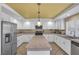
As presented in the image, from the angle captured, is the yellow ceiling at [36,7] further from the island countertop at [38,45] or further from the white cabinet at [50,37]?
the white cabinet at [50,37]

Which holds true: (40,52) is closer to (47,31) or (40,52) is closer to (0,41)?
(0,41)

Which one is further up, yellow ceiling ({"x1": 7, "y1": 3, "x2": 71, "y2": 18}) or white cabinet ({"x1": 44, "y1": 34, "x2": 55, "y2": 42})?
yellow ceiling ({"x1": 7, "y1": 3, "x2": 71, "y2": 18})

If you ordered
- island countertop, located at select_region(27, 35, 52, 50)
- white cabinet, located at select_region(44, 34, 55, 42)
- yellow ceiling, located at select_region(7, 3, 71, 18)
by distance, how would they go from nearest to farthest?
island countertop, located at select_region(27, 35, 52, 50) → yellow ceiling, located at select_region(7, 3, 71, 18) → white cabinet, located at select_region(44, 34, 55, 42)

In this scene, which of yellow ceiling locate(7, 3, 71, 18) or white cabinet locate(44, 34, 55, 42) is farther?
white cabinet locate(44, 34, 55, 42)

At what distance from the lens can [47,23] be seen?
1098 cm

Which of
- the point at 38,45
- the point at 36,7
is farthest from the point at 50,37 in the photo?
the point at 38,45

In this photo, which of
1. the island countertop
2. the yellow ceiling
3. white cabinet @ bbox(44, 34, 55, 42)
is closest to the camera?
the island countertop

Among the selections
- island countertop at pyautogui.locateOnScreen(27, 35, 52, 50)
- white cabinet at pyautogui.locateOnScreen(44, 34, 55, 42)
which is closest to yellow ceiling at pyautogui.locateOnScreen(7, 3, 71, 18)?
island countertop at pyautogui.locateOnScreen(27, 35, 52, 50)

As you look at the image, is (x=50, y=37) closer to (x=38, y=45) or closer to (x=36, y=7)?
(x=36, y=7)

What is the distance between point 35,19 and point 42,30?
121 cm

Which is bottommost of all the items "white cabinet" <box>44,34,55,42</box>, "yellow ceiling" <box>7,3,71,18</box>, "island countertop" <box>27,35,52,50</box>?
"white cabinet" <box>44,34,55,42</box>

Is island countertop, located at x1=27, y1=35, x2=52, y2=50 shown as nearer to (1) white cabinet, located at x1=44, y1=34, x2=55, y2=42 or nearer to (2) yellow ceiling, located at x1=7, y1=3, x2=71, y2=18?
(2) yellow ceiling, located at x1=7, y1=3, x2=71, y2=18
